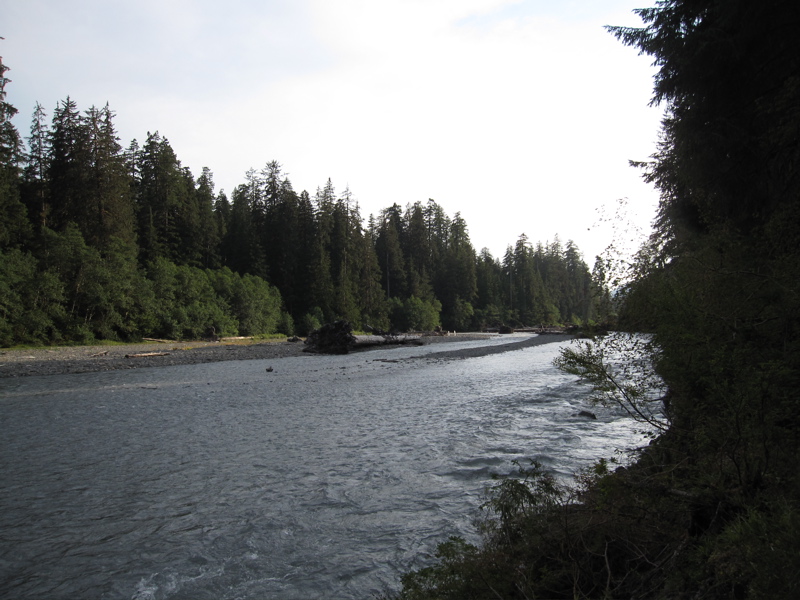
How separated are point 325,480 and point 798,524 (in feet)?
20.7

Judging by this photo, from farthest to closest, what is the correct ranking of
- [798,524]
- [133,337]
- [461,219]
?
[461,219]
[133,337]
[798,524]

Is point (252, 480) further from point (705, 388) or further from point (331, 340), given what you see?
point (331, 340)

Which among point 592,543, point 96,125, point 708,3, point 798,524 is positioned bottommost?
point 592,543

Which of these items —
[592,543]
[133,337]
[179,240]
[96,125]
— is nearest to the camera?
[592,543]

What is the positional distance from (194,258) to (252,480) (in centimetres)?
5569

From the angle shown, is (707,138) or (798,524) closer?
(798,524)

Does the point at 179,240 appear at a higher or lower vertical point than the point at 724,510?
higher

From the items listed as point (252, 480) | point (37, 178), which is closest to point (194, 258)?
point (37, 178)

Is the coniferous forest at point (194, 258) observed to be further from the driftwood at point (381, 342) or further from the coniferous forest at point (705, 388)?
the driftwood at point (381, 342)

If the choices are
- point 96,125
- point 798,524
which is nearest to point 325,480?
point 798,524

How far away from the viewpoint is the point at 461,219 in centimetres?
10744

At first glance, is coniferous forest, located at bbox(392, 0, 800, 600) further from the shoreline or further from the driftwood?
the driftwood

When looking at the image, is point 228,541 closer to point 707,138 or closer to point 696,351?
point 696,351

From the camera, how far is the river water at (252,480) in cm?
493
